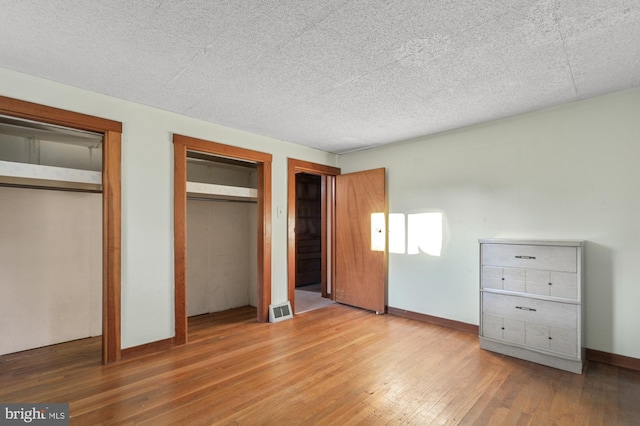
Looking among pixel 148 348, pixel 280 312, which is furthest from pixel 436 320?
pixel 148 348

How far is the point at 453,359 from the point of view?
2.90m

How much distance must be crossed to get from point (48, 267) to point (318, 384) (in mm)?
3023

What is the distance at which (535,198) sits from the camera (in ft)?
10.4

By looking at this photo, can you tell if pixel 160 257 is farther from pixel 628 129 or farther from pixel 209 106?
pixel 628 129

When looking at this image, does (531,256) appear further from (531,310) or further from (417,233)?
(417,233)

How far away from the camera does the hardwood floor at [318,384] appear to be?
204 cm

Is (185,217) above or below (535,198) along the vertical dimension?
below

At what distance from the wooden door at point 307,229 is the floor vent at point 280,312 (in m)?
2.17

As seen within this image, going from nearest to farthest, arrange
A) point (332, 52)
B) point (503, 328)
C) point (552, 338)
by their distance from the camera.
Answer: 1. point (332, 52)
2. point (552, 338)
3. point (503, 328)

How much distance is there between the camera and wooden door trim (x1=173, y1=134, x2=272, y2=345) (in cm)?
325

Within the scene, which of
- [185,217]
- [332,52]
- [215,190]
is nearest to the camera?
[332,52]

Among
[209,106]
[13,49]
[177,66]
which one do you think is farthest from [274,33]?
[13,49]

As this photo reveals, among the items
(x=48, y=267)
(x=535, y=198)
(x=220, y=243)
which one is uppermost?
(x=535, y=198)

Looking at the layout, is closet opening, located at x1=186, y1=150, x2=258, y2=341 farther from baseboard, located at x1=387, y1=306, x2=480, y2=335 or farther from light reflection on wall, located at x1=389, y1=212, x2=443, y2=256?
baseboard, located at x1=387, y1=306, x2=480, y2=335
